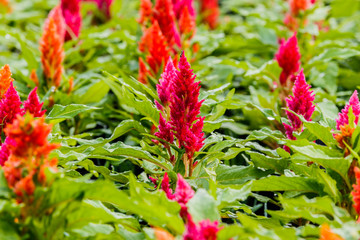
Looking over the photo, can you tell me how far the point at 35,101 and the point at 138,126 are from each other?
20.7 inches

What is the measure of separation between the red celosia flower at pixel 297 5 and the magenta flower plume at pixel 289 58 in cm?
92

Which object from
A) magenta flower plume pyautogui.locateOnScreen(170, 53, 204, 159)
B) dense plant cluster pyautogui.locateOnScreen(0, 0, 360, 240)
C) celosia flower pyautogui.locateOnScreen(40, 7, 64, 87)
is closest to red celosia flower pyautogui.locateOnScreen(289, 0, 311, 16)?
dense plant cluster pyautogui.locateOnScreen(0, 0, 360, 240)

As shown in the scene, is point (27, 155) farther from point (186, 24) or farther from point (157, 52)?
point (186, 24)

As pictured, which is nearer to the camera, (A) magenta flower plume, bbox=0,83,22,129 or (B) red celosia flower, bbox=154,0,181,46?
(A) magenta flower plume, bbox=0,83,22,129

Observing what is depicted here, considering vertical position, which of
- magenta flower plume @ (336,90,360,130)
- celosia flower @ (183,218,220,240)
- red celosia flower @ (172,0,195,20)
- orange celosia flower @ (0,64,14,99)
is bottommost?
celosia flower @ (183,218,220,240)

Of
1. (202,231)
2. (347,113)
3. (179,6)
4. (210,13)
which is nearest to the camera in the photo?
(202,231)

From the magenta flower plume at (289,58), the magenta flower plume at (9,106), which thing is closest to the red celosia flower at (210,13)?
the magenta flower plume at (289,58)

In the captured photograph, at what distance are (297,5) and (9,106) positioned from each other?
2.70m

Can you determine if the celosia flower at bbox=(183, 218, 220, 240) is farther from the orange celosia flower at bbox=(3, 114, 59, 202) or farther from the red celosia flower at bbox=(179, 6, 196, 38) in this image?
the red celosia flower at bbox=(179, 6, 196, 38)

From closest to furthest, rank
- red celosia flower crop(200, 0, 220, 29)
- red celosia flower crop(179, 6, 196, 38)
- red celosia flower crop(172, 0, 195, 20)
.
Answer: red celosia flower crop(179, 6, 196, 38) < red celosia flower crop(172, 0, 195, 20) < red celosia flower crop(200, 0, 220, 29)

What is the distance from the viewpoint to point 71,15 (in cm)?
425

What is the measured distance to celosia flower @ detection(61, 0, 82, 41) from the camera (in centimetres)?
423

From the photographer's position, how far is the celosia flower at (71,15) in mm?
4227

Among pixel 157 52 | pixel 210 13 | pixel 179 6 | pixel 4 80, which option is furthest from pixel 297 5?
pixel 4 80
